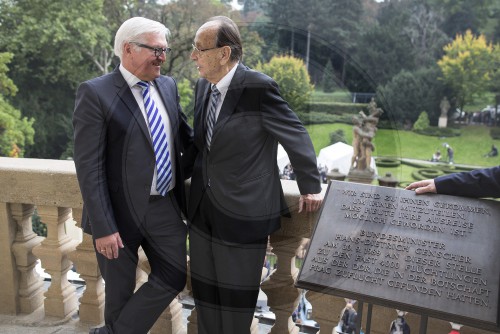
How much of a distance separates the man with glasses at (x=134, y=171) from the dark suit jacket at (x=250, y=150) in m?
0.19

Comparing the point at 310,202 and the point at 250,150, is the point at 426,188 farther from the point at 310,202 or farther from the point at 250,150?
the point at 250,150

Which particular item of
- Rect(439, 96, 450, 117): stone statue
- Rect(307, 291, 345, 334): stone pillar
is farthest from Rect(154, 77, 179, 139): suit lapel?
Rect(439, 96, 450, 117): stone statue

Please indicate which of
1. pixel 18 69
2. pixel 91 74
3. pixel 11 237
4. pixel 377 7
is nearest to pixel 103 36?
pixel 91 74

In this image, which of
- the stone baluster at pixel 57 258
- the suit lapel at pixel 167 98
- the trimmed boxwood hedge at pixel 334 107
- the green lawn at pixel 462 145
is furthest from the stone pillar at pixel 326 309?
the green lawn at pixel 462 145

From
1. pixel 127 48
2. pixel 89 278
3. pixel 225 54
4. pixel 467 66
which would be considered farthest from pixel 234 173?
pixel 467 66

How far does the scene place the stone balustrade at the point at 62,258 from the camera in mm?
2646

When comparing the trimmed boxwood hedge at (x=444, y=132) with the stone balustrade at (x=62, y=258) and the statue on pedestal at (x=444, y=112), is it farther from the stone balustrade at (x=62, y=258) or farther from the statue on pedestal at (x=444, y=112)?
the stone balustrade at (x=62, y=258)

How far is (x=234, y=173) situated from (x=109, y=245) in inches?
26.4

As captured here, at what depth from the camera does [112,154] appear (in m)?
2.27

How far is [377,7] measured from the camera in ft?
78.0

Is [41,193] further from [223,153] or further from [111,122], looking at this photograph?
[223,153]

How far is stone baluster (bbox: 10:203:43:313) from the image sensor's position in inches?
120

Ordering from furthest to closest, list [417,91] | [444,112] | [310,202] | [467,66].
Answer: [467,66] → [417,91] → [444,112] → [310,202]

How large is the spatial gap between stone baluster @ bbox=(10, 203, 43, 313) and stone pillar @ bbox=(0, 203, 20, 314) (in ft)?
0.09
